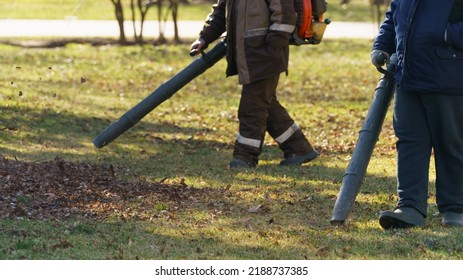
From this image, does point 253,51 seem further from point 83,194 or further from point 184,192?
point 83,194

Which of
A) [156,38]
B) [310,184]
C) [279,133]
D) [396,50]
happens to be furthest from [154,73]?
[396,50]

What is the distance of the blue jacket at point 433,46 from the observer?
7.38 m

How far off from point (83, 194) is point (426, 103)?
2772 mm

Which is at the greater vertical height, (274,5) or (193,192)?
(274,5)

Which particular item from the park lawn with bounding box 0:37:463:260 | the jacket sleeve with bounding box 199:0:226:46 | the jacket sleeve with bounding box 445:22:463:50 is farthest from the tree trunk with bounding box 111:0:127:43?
the jacket sleeve with bounding box 445:22:463:50

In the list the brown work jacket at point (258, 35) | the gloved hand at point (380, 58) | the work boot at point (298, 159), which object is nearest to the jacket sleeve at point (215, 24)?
the brown work jacket at point (258, 35)

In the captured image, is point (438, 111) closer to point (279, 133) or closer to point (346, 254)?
point (346, 254)

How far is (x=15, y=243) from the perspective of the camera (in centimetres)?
700

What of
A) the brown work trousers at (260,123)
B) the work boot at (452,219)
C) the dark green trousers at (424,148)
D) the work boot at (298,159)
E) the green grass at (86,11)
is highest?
the dark green trousers at (424,148)

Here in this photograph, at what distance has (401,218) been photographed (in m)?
7.54

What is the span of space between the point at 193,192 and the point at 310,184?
1.12m

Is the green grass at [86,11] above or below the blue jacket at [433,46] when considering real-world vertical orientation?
below

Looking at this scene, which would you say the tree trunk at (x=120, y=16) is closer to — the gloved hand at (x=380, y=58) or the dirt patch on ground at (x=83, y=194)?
the dirt patch on ground at (x=83, y=194)

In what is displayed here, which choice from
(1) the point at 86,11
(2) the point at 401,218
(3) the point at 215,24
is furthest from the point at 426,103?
(1) the point at 86,11
